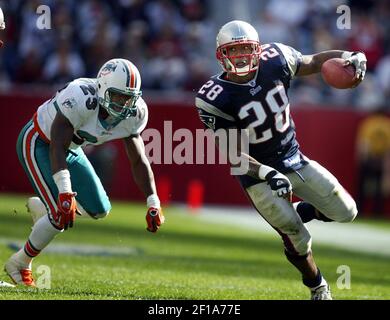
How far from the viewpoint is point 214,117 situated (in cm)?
668

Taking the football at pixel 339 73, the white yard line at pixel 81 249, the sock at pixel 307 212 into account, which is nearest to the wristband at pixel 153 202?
the sock at pixel 307 212

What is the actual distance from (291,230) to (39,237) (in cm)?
174

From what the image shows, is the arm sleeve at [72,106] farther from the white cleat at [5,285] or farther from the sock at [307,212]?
the sock at [307,212]

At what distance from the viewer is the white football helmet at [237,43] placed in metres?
6.71

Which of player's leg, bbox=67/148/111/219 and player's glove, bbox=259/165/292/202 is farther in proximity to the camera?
player's leg, bbox=67/148/111/219

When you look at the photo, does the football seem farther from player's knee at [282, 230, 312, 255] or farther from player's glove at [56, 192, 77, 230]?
player's glove at [56, 192, 77, 230]

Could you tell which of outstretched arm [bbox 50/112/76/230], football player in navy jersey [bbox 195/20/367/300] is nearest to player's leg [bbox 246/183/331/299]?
football player in navy jersey [bbox 195/20/367/300]

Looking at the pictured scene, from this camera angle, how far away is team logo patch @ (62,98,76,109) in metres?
6.75

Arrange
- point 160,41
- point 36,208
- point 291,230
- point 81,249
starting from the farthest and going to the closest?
point 160,41 → point 81,249 → point 36,208 → point 291,230

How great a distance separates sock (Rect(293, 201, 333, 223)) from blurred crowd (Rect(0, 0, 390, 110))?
8.33 meters

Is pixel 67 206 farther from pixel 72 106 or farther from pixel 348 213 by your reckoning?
pixel 348 213

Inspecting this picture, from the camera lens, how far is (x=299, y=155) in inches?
271

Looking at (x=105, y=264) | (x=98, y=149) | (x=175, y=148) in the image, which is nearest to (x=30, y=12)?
(x=98, y=149)

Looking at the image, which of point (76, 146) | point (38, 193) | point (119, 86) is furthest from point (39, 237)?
point (119, 86)
